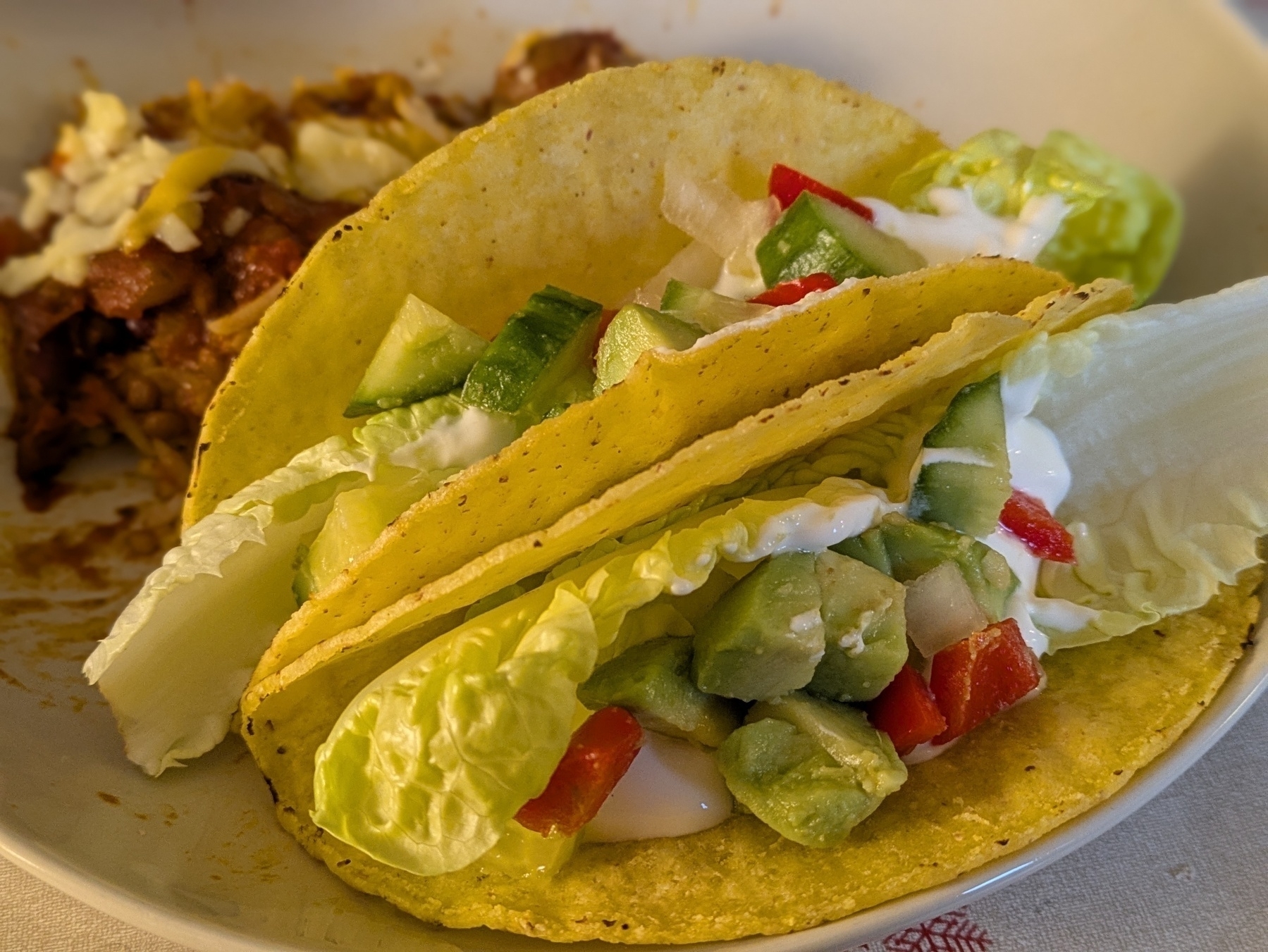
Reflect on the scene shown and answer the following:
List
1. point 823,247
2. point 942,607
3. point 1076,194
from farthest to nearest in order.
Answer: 1. point 1076,194
2. point 823,247
3. point 942,607

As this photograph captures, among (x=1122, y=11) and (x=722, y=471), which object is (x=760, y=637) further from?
(x=1122, y=11)

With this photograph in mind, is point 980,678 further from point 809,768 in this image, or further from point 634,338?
point 634,338

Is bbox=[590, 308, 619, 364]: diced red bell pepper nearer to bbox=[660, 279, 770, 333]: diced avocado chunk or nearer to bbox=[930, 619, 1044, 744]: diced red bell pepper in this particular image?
bbox=[660, 279, 770, 333]: diced avocado chunk

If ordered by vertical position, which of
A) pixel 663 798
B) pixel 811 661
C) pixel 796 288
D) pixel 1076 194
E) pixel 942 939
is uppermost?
pixel 1076 194

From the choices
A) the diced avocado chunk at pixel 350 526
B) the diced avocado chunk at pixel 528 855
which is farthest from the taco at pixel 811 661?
the diced avocado chunk at pixel 350 526

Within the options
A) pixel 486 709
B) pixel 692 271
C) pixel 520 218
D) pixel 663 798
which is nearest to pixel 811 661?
pixel 663 798

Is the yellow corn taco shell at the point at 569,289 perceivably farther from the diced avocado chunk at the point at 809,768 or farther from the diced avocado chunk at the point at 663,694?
the diced avocado chunk at the point at 809,768

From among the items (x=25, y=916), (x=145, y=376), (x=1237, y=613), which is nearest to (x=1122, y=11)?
(x=1237, y=613)
